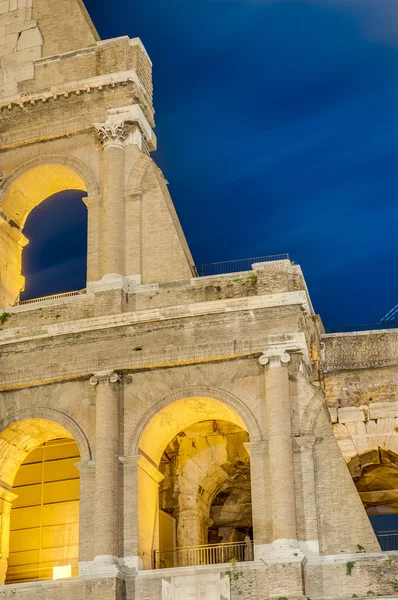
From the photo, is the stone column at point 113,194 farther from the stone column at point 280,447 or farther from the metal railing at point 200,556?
the metal railing at point 200,556

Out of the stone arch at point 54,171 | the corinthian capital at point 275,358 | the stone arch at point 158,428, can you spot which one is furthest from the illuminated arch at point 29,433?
the stone arch at point 54,171

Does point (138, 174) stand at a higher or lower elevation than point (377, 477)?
higher

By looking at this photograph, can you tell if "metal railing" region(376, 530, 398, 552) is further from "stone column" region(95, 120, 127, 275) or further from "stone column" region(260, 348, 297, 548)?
"stone column" region(95, 120, 127, 275)

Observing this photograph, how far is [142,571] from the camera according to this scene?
24719 mm

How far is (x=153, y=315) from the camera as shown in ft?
87.6

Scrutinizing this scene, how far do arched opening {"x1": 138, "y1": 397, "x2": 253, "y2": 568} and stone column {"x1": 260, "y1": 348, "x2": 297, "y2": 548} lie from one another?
155cm

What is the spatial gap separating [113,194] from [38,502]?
8.19 metres

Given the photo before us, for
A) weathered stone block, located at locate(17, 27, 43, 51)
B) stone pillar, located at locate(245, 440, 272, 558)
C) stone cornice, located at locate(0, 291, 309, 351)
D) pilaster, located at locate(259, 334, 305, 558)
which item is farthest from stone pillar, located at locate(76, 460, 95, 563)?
weathered stone block, located at locate(17, 27, 43, 51)

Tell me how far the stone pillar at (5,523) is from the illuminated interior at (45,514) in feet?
3.96

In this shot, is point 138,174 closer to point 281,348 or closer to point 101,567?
point 281,348

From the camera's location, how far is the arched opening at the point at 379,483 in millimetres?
28844

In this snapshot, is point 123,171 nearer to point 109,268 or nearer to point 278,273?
point 109,268

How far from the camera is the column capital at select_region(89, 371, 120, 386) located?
26422mm

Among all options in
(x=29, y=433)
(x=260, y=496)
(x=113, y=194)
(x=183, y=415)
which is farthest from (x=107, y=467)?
(x=113, y=194)
